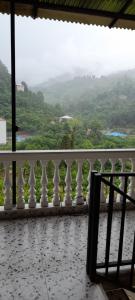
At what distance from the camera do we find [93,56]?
17.0 ft

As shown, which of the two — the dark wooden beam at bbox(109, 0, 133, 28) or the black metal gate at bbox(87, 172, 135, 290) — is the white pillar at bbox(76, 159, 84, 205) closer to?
the black metal gate at bbox(87, 172, 135, 290)

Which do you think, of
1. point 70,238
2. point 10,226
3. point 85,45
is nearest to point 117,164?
point 70,238

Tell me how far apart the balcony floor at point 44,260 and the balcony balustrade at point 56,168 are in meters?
0.25

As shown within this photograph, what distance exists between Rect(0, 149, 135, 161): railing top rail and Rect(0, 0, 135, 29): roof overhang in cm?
177

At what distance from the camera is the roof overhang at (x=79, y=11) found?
2.94 m

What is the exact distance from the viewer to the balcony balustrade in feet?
10.2

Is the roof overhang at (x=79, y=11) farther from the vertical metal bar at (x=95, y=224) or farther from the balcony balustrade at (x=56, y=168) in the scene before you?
the vertical metal bar at (x=95, y=224)

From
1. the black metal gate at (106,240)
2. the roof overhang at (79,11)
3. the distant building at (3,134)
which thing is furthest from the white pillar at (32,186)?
the roof overhang at (79,11)

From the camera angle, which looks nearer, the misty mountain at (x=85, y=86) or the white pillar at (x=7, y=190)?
the white pillar at (x=7, y=190)

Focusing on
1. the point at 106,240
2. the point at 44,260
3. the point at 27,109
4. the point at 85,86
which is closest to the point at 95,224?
the point at 106,240

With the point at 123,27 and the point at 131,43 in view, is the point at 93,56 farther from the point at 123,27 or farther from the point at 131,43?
the point at 123,27

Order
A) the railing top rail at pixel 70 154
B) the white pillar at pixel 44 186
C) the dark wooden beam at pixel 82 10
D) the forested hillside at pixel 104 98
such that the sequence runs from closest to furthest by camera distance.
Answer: the dark wooden beam at pixel 82 10
the railing top rail at pixel 70 154
the white pillar at pixel 44 186
the forested hillside at pixel 104 98

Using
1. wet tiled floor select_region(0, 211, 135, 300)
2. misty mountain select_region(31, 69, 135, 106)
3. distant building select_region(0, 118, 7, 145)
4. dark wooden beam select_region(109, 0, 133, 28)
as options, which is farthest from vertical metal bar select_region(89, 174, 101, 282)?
misty mountain select_region(31, 69, 135, 106)

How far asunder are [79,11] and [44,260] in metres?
2.97
